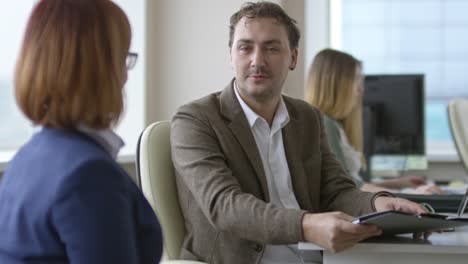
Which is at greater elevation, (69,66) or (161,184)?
(69,66)

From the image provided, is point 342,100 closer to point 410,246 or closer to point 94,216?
point 410,246

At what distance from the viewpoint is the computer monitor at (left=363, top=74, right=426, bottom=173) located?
12.2 feet

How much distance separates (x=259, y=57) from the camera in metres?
2.05

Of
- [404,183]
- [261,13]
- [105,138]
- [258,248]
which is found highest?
[261,13]

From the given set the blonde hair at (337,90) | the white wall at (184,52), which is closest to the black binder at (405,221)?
the blonde hair at (337,90)

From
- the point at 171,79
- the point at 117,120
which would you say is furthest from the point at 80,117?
the point at 171,79

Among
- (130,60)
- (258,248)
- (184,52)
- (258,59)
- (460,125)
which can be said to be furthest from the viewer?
(184,52)

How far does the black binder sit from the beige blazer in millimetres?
193

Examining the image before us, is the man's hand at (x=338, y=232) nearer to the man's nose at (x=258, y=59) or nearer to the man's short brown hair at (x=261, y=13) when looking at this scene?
the man's nose at (x=258, y=59)

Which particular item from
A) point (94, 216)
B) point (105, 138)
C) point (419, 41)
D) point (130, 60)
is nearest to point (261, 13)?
point (130, 60)

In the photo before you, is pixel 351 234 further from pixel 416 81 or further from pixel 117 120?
pixel 416 81

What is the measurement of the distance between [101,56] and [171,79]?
2.71 m

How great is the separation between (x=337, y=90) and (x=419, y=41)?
183 cm

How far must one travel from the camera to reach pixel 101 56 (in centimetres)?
101
